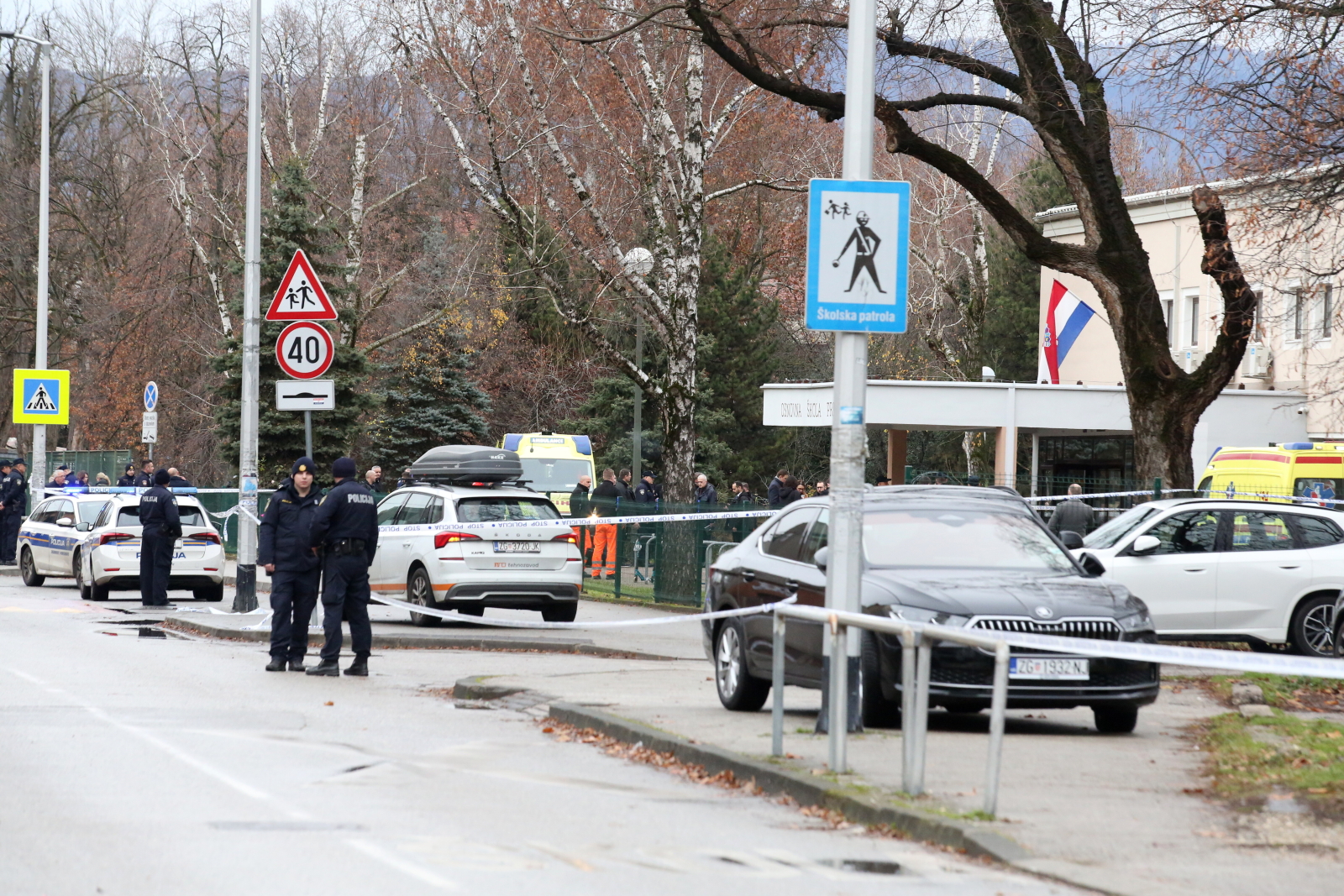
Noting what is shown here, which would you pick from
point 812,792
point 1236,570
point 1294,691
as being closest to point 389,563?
point 1236,570

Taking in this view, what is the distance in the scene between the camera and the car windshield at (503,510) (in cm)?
2016

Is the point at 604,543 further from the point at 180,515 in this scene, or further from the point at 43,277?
the point at 43,277

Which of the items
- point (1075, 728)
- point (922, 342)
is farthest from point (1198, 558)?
point (922, 342)

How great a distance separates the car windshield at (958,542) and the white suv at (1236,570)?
5480 mm

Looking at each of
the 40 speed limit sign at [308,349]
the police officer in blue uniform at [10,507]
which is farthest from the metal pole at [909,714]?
the police officer in blue uniform at [10,507]

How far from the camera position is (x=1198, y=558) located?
17.7 metres

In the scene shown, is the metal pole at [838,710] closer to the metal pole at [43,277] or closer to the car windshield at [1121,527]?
the car windshield at [1121,527]

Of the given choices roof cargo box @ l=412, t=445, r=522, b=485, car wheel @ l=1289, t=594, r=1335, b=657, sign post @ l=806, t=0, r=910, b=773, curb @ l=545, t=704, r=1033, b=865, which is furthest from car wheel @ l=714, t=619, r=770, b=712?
roof cargo box @ l=412, t=445, r=522, b=485

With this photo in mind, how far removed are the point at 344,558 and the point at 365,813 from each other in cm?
682

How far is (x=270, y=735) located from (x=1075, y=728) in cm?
529

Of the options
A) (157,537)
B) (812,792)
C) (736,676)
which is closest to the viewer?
(812,792)

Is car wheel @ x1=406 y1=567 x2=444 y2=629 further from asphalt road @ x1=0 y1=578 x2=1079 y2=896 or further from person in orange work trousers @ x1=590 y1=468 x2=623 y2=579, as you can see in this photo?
asphalt road @ x1=0 y1=578 x2=1079 y2=896

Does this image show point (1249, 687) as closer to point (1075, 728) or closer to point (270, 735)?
point (1075, 728)

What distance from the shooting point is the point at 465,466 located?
23.5m
